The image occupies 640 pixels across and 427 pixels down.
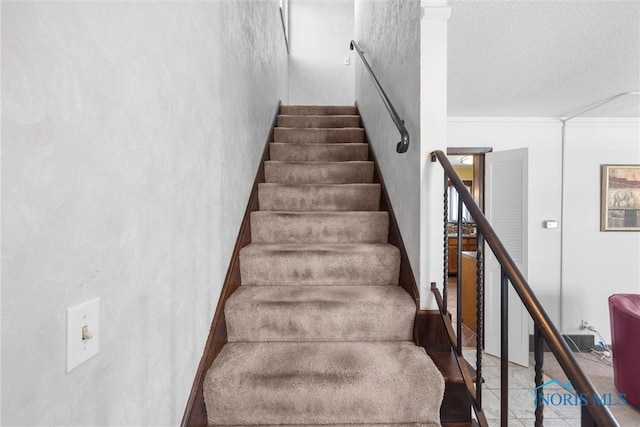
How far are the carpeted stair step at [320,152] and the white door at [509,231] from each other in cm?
152

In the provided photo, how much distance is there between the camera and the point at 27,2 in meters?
0.45

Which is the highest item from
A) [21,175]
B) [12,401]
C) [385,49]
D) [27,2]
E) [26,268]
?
[385,49]

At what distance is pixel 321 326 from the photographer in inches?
55.9

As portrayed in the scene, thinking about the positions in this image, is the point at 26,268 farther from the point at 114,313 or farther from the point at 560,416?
the point at 560,416

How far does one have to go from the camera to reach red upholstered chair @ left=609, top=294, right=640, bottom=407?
2.50m

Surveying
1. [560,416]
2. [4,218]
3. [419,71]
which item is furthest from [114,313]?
[560,416]

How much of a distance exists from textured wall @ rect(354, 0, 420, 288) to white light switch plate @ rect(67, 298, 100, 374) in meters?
1.24

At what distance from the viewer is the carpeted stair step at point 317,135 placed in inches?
114

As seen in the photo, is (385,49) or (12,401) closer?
(12,401)

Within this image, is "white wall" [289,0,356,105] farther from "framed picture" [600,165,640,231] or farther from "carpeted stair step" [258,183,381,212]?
"framed picture" [600,165,640,231]

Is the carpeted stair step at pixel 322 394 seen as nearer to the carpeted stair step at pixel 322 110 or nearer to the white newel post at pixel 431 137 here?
the white newel post at pixel 431 137

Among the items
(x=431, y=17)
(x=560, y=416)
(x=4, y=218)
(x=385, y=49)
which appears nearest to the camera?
(x=4, y=218)

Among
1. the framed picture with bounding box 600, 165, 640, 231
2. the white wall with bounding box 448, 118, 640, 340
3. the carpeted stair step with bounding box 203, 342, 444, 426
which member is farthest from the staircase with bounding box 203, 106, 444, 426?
the framed picture with bounding box 600, 165, 640, 231

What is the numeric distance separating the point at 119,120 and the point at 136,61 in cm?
17
